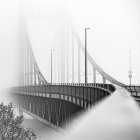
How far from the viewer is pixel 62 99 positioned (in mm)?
34500

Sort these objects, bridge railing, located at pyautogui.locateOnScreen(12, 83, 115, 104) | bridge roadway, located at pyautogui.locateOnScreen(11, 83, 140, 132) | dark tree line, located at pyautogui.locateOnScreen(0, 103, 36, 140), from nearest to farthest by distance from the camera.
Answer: bridge railing, located at pyautogui.locateOnScreen(12, 83, 115, 104) < bridge roadway, located at pyautogui.locateOnScreen(11, 83, 140, 132) < dark tree line, located at pyautogui.locateOnScreen(0, 103, 36, 140)

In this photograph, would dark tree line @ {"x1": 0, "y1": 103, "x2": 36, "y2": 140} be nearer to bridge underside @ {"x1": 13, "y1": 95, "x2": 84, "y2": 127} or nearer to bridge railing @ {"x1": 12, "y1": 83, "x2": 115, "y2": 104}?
bridge railing @ {"x1": 12, "y1": 83, "x2": 115, "y2": 104}

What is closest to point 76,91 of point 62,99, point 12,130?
point 12,130

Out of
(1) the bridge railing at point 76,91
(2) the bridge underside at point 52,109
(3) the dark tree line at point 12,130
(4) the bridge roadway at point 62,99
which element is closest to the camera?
(1) the bridge railing at point 76,91

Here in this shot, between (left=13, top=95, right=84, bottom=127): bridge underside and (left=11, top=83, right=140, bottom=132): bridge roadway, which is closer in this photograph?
(left=11, top=83, right=140, bottom=132): bridge roadway

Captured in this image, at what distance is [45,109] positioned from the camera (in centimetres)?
4666

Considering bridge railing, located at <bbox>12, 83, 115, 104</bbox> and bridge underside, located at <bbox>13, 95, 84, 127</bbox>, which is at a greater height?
bridge railing, located at <bbox>12, 83, 115, 104</bbox>

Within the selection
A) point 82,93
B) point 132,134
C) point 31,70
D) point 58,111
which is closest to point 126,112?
point 132,134

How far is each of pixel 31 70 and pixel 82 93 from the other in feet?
187

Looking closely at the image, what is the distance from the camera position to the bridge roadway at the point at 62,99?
22100mm

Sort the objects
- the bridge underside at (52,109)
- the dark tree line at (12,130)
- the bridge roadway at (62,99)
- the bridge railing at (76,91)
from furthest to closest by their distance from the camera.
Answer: the bridge underside at (52,109) → the dark tree line at (12,130) → the bridge roadway at (62,99) → the bridge railing at (76,91)

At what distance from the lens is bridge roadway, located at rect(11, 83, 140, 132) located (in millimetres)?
22100

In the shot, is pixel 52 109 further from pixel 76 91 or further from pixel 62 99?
pixel 76 91

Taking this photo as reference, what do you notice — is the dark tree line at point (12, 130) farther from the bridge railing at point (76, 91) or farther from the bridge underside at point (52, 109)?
the bridge underside at point (52, 109)
